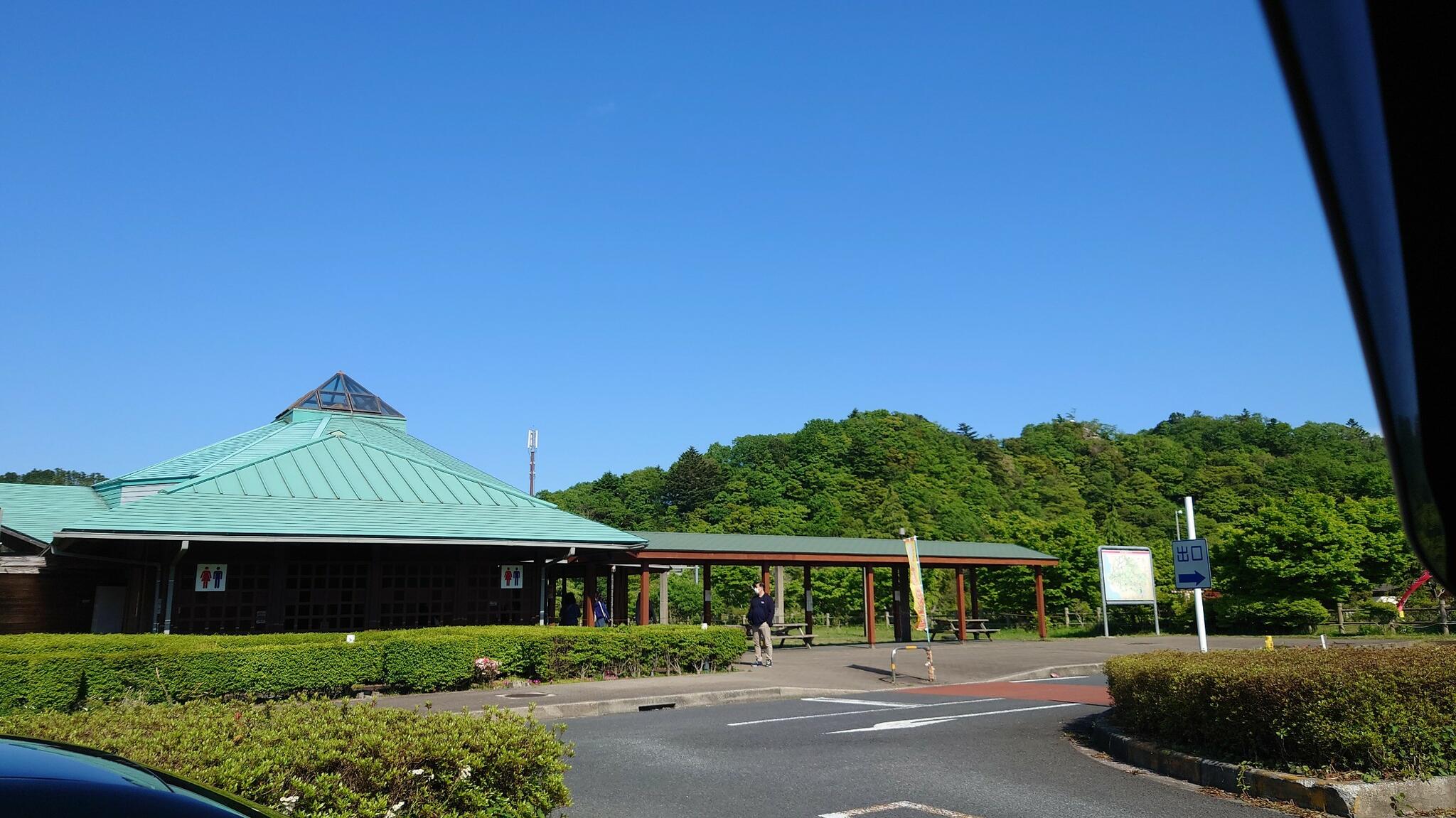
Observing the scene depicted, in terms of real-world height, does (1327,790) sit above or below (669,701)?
above

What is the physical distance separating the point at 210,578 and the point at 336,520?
2.57 metres

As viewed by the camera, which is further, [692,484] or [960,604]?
[692,484]

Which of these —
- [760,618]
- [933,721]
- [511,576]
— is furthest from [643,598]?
[933,721]

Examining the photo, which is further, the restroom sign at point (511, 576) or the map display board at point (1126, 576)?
the map display board at point (1126, 576)

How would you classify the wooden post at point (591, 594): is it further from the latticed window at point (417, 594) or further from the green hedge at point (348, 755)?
the green hedge at point (348, 755)

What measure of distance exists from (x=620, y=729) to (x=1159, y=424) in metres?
99.7

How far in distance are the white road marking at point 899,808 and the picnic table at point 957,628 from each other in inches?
960

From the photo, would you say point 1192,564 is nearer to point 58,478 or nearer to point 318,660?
point 318,660

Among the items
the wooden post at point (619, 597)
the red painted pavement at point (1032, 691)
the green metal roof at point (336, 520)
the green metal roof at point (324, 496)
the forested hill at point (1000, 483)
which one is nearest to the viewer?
the red painted pavement at point (1032, 691)

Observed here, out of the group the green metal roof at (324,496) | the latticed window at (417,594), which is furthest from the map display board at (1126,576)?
the latticed window at (417,594)

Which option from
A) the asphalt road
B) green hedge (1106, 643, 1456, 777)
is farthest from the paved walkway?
green hedge (1106, 643, 1456, 777)

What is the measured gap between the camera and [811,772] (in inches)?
363

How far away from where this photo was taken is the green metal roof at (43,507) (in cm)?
2248

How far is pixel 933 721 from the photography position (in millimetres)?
12844
